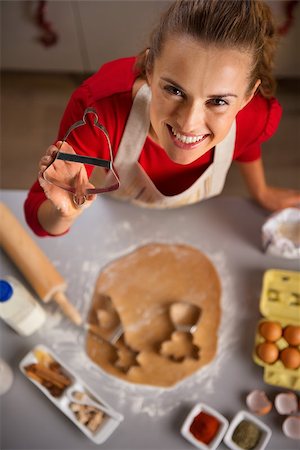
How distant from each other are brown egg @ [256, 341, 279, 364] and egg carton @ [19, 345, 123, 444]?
11.4 inches

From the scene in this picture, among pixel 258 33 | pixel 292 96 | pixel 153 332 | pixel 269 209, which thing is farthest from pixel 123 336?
pixel 292 96

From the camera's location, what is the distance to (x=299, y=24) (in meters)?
1.48

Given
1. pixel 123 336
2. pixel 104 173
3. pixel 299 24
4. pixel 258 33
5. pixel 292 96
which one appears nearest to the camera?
pixel 258 33

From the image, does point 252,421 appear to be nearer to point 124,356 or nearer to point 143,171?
point 124,356

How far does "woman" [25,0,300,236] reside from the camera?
0.54 metres

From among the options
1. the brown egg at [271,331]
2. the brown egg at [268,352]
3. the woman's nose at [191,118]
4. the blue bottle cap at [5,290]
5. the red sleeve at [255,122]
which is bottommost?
the brown egg at [268,352]

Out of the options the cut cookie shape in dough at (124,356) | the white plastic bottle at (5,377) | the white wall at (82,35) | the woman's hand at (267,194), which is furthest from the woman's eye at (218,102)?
the white wall at (82,35)

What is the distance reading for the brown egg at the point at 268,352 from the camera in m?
0.85

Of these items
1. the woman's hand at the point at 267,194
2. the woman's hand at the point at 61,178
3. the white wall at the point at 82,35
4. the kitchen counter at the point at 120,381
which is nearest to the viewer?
the woman's hand at the point at 61,178

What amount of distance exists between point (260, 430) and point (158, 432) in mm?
191

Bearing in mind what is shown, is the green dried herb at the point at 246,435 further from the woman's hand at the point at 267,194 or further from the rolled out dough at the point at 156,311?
the woman's hand at the point at 267,194

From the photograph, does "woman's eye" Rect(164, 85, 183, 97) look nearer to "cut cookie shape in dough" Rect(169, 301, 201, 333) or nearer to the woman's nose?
the woman's nose

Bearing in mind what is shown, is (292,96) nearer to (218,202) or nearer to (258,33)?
(218,202)

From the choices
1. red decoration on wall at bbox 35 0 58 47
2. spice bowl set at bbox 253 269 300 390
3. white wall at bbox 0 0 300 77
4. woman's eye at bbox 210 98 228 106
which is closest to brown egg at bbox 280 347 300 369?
spice bowl set at bbox 253 269 300 390
